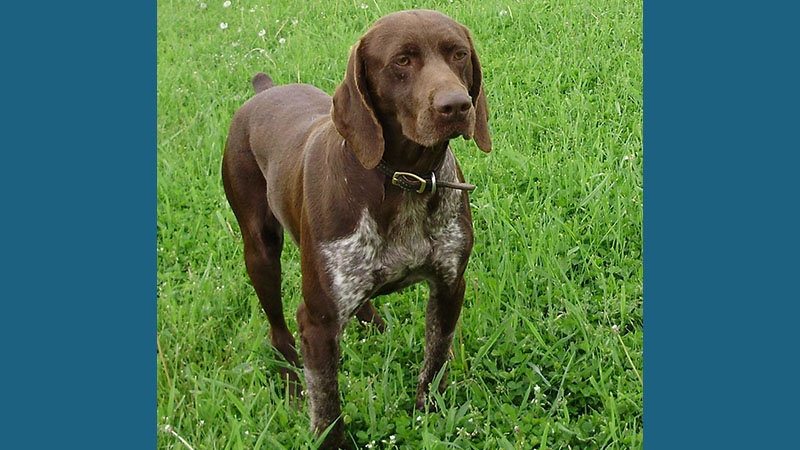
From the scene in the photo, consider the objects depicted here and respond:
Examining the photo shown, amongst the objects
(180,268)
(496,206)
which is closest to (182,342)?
(180,268)

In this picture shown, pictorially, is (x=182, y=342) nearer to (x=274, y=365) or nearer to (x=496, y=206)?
(x=274, y=365)

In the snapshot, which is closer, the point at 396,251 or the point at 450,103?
the point at 450,103

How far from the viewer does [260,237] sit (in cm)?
375

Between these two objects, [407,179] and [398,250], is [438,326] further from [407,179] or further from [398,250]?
[407,179]

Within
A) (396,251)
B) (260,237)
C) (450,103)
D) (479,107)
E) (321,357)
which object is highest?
(450,103)

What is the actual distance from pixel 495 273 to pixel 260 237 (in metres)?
1.22

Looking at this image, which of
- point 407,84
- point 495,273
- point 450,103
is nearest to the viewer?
point 450,103

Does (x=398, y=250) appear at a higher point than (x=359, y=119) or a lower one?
lower

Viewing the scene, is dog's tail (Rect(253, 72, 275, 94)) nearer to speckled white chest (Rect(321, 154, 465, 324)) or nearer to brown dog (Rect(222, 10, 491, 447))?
brown dog (Rect(222, 10, 491, 447))

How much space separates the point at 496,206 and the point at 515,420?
159cm

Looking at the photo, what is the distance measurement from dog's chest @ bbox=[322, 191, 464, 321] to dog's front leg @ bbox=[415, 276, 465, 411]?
14 centimetres

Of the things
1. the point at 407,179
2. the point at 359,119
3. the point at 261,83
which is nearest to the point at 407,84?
the point at 359,119

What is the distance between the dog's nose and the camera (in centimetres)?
252

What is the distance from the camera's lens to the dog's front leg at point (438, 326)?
324 centimetres
